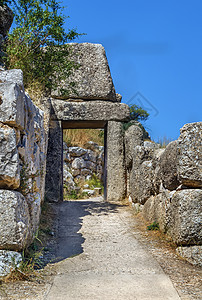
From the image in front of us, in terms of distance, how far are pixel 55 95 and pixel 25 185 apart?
15.9 feet

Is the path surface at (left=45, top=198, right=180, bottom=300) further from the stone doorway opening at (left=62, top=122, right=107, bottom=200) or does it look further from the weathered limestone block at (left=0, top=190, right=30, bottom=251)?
the stone doorway opening at (left=62, top=122, right=107, bottom=200)

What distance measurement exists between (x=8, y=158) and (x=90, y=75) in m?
5.50

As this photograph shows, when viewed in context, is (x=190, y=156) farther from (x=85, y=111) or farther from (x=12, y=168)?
(x=85, y=111)

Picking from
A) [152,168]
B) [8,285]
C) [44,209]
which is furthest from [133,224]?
[8,285]

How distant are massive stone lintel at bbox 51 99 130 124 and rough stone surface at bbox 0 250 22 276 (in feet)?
17.1

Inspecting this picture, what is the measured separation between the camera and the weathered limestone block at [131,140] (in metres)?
7.53

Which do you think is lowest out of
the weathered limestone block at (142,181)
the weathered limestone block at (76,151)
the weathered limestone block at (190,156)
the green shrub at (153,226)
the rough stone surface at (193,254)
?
the rough stone surface at (193,254)

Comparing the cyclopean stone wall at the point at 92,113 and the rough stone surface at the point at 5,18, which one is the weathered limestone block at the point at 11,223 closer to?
the cyclopean stone wall at the point at 92,113

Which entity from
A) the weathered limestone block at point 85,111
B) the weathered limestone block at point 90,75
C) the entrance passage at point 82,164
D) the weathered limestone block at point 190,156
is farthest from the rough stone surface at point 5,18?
the entrance passage at point 82,164

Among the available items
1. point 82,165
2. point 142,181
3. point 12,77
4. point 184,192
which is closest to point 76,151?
point 82,165

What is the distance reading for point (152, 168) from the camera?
5.66 metres

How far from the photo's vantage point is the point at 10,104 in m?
3.02

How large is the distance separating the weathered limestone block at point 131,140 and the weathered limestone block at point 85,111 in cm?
50

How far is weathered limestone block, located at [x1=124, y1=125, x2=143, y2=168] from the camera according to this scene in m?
7.53
